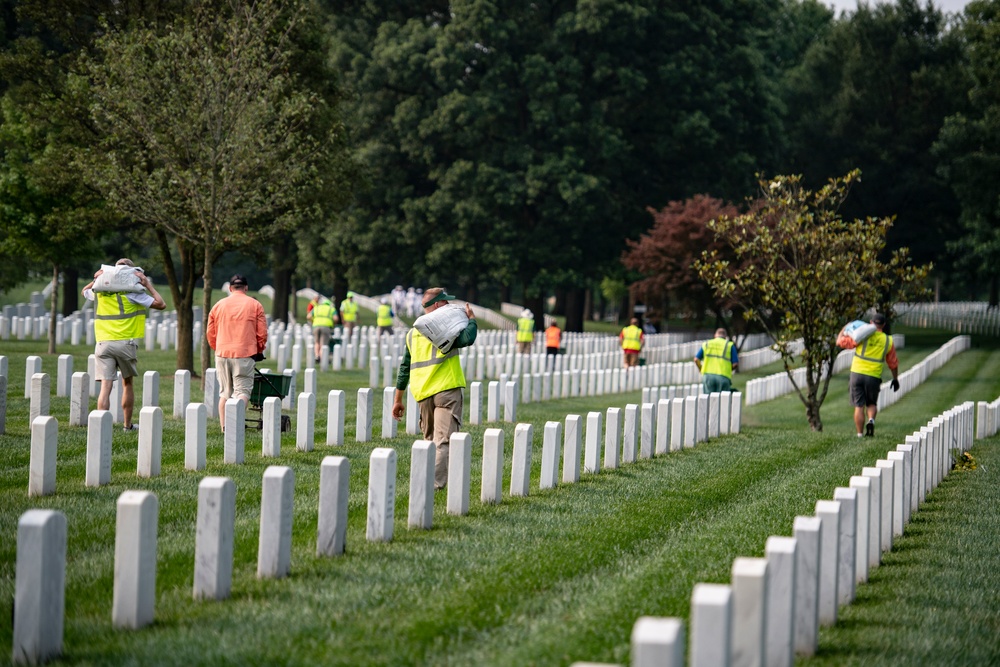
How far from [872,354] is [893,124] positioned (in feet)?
131

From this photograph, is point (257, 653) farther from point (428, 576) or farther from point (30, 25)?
point (30, 25)

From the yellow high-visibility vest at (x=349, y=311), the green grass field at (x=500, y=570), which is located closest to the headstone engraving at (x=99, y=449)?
the green grass field at (x=500, y=570)

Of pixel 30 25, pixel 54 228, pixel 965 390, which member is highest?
pixel 30 25

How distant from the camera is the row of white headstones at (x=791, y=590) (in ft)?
12.7

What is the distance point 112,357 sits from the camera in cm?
1242

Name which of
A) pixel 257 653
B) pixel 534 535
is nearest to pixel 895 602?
pixel 534 535

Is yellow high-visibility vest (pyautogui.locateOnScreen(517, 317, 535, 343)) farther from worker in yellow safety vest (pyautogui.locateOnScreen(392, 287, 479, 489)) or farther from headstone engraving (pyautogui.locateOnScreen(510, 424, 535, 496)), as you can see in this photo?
headstone engraving (pyautogui.locateOnScreen(510, 424, 535, 496))

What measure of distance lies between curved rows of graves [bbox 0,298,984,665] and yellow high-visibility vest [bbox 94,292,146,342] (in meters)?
0.58

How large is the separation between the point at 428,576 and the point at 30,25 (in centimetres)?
3051

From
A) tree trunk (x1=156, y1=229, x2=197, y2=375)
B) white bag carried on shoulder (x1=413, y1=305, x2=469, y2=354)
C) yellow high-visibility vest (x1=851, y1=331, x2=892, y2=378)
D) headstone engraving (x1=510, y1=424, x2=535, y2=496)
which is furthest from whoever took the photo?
tree trunk (x1=156, y1=229, x2=197, y2=375)

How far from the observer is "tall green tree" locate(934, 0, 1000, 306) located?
43.0 metres

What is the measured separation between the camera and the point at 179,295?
2084 centimetres

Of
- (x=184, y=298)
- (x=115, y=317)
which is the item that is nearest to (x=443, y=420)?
(x=115, y=317)

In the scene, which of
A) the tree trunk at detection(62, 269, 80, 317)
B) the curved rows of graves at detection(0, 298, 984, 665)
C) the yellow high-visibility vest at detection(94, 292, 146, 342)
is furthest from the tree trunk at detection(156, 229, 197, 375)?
the tree trunk at detection(62, 269, 80, 317)
